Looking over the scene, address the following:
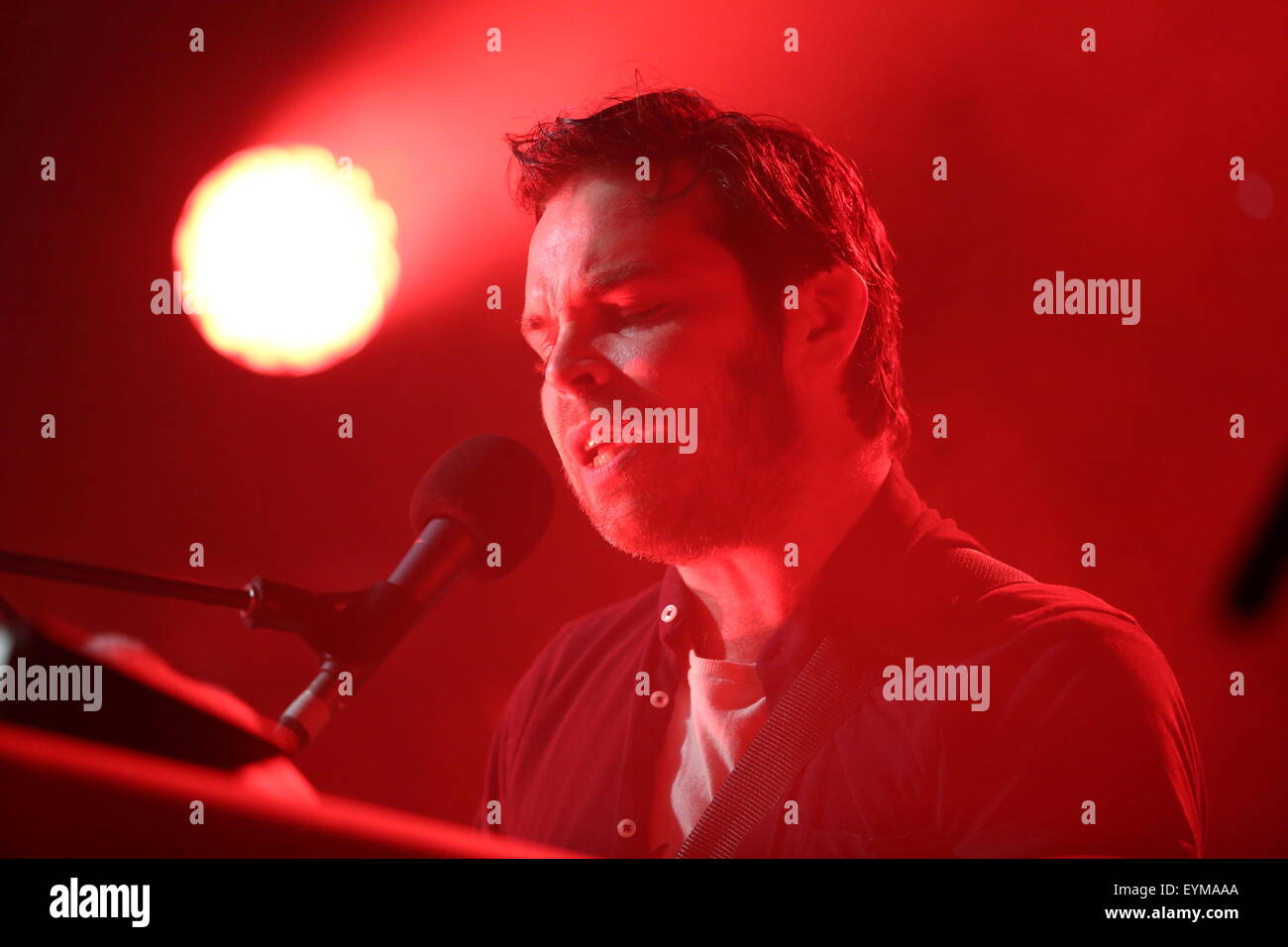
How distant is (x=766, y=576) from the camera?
1.94 metres

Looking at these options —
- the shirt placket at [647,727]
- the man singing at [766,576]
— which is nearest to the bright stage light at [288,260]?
the man singing at [766,576]

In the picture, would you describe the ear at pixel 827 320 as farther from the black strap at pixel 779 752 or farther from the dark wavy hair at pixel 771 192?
the black strap at pixel 779 752

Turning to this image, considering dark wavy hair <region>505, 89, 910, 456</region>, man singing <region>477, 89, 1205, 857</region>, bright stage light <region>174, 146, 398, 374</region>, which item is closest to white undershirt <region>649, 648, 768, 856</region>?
man singing <region>477, 89, 1205, 857</region>

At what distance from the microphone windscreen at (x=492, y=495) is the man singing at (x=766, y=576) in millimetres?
246

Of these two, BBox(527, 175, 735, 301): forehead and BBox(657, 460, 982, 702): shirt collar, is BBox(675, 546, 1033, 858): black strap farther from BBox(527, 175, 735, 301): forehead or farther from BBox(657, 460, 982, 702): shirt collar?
BBox(527, 175, 735, 301): forehead

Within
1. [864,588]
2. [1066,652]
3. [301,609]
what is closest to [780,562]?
[864,588]

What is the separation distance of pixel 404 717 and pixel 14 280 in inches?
42.8

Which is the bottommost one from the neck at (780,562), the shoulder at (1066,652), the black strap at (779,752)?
the black strap at (779,752)

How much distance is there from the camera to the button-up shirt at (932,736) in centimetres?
173

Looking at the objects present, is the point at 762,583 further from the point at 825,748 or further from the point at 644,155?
the point at 644,155

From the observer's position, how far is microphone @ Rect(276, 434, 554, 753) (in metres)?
1.27

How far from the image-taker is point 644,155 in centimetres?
196

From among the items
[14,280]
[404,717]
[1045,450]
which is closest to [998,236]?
[1045,450]

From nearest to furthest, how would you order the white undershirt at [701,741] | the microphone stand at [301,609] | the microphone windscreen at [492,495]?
the microphone stand at [301,609] < the microphone windscreen at [492,495] < the white undershirt at [701,741]
